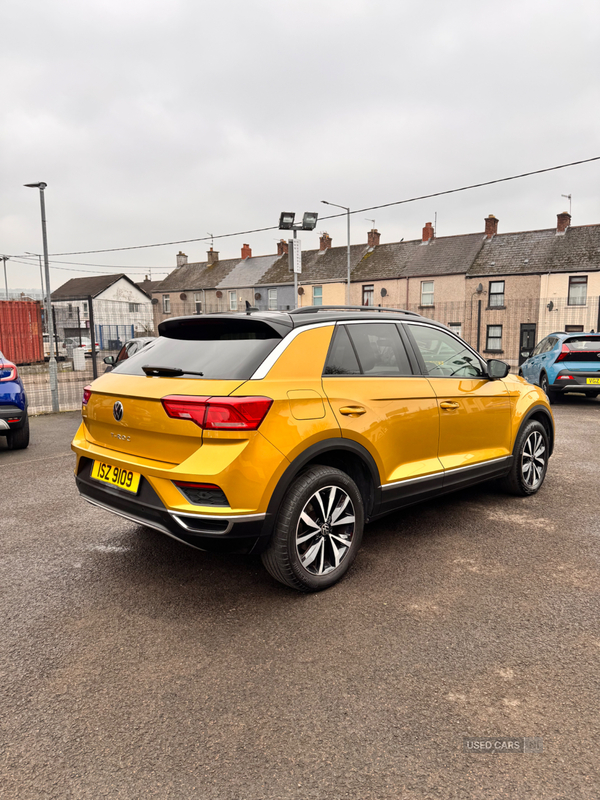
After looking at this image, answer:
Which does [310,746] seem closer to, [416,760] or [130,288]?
[416,760]

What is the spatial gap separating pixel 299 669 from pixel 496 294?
1367 inches

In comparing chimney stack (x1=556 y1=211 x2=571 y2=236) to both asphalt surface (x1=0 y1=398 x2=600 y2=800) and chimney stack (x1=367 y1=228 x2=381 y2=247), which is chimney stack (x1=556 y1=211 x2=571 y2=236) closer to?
chimney stack (x1=367 y1=228 x2=381 y2=247)

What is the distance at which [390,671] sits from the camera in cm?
267

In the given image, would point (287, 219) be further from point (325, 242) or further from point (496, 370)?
point (325, 242)

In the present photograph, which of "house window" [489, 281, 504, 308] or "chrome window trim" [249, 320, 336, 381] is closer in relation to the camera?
"chrome window trim" [249, 320, 336, 381]

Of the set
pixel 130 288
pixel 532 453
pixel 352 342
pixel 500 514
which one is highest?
pixel 130 288

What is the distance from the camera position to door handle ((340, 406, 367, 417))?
352cm

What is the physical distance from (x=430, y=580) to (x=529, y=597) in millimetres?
596

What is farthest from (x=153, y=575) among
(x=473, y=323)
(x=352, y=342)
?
(x=473, y=323)

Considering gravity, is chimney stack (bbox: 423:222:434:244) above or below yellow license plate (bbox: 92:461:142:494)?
above

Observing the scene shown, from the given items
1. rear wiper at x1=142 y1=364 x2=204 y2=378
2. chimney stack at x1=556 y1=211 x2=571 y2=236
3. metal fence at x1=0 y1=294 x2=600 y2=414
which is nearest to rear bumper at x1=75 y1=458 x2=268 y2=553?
rear wiper at x1=142 y1=364 x2=204 y2=378

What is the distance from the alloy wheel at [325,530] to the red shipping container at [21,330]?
2566cm

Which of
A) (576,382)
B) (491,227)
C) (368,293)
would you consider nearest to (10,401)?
(576,382)

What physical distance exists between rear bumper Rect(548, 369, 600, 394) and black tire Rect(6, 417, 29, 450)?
10111 millimetres
